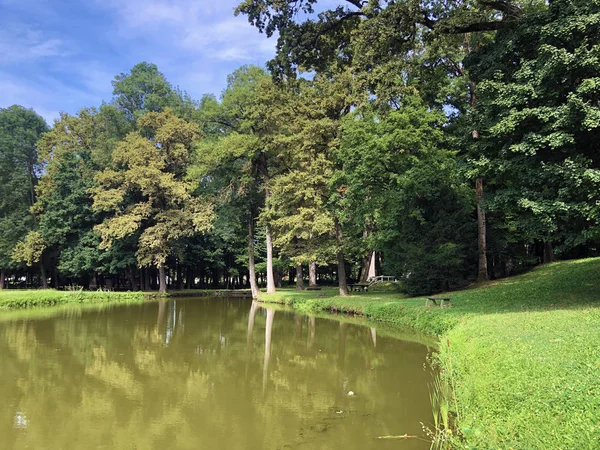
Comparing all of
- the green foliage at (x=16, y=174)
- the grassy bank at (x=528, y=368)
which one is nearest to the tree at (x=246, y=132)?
the grassy bank at (x=528, y=368)

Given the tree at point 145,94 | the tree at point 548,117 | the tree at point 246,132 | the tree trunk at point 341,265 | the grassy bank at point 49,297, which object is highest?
the tree at point 145,94

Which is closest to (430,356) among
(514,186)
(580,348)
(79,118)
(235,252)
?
(580,348)

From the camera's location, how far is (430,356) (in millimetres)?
11047

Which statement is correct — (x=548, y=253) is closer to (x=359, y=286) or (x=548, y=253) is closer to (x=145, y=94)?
(x=359, y=286)

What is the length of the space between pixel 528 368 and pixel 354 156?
55.4ft

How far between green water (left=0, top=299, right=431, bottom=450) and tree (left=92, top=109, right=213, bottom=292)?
19.5 m

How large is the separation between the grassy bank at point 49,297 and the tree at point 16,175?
12.3m

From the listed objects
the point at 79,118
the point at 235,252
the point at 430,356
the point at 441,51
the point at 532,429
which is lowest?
the point at 430,356

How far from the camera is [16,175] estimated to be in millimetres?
40969

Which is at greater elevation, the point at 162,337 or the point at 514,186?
the point at 514,186

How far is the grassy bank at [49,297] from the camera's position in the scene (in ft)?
84.1

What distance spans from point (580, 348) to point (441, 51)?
46.2 ft

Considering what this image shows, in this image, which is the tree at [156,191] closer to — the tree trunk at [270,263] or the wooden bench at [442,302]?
the tree trunk at [270,263]

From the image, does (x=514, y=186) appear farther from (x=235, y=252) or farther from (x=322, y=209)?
(x=235, y=252)
